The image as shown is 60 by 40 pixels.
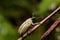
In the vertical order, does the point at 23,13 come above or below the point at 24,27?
above

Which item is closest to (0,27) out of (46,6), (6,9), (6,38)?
(6,38)

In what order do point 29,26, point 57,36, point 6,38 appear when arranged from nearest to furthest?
1. point 29,26
2. point 6,38
3. point 57,36

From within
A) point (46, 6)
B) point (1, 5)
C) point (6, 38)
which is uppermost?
point (1, 5)

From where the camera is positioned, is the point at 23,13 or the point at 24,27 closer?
the point at 24,27

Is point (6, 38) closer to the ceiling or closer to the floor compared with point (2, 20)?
closer to the floor

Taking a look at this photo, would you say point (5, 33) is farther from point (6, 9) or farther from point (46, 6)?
point (6, 9)

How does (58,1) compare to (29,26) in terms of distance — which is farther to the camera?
(58,1)

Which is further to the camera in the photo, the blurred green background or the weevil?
the blurred green background

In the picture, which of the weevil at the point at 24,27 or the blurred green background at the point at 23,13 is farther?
the blurred green background at the point at 23,13
